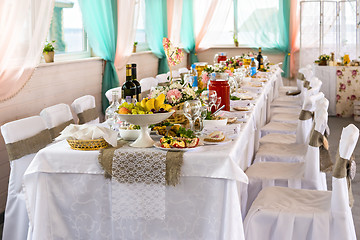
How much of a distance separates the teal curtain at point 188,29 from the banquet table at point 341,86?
2535 mm

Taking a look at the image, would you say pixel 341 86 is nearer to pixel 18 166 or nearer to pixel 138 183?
pixel 18 166

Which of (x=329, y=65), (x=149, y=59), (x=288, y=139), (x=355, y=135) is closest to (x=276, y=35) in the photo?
(x=329, y=65)

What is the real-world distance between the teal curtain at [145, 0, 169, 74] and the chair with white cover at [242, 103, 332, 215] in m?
4.64

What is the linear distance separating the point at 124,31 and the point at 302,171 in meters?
3.56

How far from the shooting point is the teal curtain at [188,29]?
30.3 feet

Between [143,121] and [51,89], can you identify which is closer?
[143,121]

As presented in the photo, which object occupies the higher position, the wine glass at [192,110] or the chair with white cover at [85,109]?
the wine glass at [192,110]

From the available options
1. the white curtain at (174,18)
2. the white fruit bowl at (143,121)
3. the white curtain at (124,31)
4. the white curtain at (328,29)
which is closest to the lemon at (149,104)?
the white fruit bowl at (143,121)

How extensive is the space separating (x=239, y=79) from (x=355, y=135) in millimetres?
2584

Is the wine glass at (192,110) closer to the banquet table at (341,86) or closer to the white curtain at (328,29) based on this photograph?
the banquet table at (341,86)

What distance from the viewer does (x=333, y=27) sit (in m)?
8.59

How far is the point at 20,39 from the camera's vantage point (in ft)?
12.7

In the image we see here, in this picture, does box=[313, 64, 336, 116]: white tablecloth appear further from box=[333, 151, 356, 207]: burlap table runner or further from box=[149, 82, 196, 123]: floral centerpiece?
box=[333, 151, 356, 207]: burlap table runner

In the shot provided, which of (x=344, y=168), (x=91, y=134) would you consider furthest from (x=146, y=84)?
(x=344, y=168)
